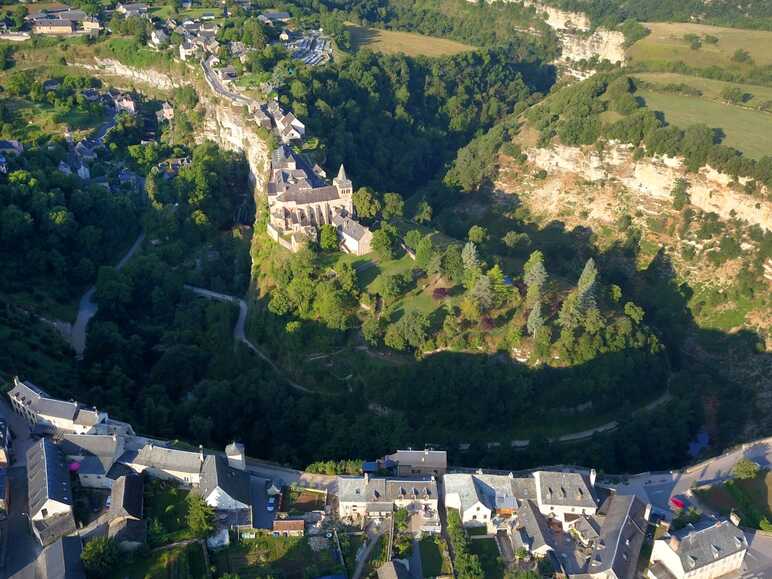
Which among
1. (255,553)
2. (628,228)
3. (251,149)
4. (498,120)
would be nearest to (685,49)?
(498,120)

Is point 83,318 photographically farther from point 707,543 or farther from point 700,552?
point 707,543

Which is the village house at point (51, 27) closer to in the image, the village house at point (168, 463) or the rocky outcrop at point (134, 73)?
the rocky outcrop at point (134, 73)

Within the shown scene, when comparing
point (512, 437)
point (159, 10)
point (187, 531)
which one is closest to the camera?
point (187, 531)

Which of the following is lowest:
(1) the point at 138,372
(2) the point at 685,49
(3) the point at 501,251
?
(1) the point at 138,372

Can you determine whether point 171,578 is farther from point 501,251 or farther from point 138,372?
point 501,251

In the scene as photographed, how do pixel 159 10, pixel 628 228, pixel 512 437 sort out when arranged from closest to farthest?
pixel 512 437 → pixel 628 228 → pixel 159 10

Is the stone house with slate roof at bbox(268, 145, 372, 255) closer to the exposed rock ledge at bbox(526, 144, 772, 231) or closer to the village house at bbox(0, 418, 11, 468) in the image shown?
the village house at bbox(0, 418, 11, 468)

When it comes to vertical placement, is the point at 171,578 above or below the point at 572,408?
above
